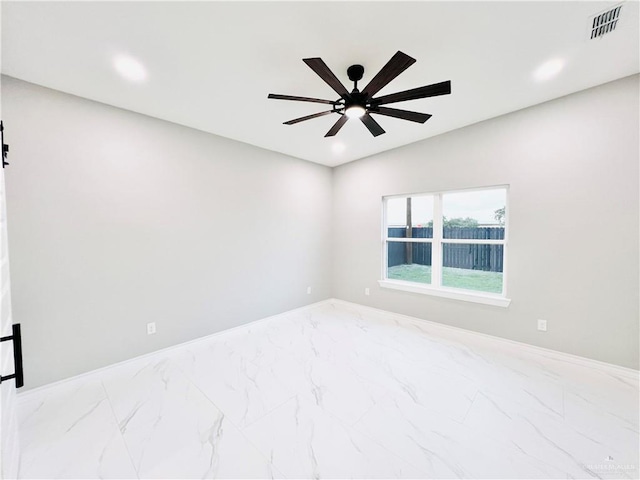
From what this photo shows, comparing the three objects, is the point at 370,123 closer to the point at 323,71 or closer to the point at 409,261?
the point at 323,71

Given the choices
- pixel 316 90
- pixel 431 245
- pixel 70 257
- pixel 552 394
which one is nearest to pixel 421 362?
pixel 552 394

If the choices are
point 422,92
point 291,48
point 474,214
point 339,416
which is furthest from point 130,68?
point 474,214

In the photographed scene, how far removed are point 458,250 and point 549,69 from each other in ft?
6.96

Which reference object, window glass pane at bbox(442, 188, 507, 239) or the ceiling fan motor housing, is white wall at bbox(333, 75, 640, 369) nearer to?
window glass pane at bbox(442, 188, 507, 239)

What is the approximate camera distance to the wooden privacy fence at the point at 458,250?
322 cm

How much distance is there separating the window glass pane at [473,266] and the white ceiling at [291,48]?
1731mm

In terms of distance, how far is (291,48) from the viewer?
187 cm

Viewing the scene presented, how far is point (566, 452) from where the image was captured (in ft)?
5.16

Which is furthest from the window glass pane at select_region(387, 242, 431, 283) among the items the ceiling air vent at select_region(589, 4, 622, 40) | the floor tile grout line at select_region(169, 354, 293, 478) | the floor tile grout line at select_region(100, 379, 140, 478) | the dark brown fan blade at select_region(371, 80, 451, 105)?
the floor tile grout line at select_region(100, 379, 140, 478)

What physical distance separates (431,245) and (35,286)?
4456 mm

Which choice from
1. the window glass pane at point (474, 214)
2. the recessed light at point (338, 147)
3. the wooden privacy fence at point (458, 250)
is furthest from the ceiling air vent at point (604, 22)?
the recessed light at point (338, 147)

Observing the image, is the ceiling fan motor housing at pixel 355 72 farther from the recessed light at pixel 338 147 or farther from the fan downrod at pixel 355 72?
the recessed light at pixel 338 147

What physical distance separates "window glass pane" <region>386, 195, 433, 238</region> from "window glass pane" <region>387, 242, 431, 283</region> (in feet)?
0.56

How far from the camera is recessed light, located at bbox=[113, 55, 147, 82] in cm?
194
